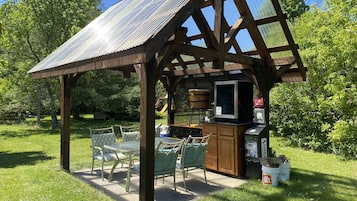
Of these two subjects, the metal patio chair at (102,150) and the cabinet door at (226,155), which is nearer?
the metal patio chair at (102,150)

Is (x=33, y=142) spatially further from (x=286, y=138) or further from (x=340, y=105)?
(x=340, y=105)

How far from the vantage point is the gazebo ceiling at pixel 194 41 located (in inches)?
129

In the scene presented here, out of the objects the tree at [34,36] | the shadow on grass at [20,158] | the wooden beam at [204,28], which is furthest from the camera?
the tree at [34,36]

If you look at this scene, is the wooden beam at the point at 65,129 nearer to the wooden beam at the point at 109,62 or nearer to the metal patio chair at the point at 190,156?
the wooden beam at the point at 109,62

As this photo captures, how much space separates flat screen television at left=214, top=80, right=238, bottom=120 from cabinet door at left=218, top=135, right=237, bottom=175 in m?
0.47

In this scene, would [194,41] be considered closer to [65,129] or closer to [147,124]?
[65,129]

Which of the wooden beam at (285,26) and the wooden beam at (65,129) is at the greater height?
the wooden beam at (285,26)

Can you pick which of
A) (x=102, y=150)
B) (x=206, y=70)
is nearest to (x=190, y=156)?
(x=102, y=150)

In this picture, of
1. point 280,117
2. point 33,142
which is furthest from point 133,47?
point 33,142

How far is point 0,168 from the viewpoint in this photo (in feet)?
22.1

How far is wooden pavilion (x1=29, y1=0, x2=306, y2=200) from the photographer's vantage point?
335 cm

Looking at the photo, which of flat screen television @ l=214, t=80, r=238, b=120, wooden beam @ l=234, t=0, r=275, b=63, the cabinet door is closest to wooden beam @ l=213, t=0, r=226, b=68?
wooden beam @ l=234, t=0, r=275, b=63

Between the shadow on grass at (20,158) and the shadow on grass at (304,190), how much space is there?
17.3 ft

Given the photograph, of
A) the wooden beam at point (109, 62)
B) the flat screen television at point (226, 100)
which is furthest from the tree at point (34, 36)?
the flat screen television at point (226, 100)
